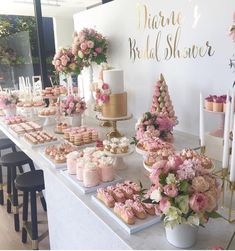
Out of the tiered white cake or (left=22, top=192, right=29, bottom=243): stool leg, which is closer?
the tiered white cake

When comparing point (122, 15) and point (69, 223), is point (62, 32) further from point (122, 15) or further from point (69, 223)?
point (69, 223)

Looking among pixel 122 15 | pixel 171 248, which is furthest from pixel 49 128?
pixel 171 248

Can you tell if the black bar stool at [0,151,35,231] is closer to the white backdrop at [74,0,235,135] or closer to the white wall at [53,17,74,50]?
the white backdrop at [74,0,235,135]

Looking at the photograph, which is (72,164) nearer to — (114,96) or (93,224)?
(93,224)

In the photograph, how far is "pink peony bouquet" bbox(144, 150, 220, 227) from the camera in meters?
0.80

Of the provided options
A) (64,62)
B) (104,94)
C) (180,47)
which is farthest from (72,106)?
(180,47)

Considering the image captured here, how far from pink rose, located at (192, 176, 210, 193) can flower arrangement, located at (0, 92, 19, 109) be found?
2429 mm

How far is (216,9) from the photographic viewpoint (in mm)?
1730

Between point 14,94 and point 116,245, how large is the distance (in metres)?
2.32

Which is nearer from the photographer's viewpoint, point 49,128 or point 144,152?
point 144,152

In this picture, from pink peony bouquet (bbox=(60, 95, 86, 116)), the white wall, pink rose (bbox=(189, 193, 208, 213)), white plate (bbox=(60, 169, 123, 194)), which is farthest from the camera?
the white wall

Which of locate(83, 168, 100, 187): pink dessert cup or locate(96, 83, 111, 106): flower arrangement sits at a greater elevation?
locate(96, 83, 111, 106): flower arrangement

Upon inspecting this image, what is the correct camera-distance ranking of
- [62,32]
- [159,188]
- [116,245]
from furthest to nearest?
1. [62,32]
2. [116,245]
3. [159,188]

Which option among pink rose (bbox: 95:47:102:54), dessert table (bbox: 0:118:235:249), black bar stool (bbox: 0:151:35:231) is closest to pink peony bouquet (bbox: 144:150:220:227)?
dessert table (bbox: 0:118:235:249)
